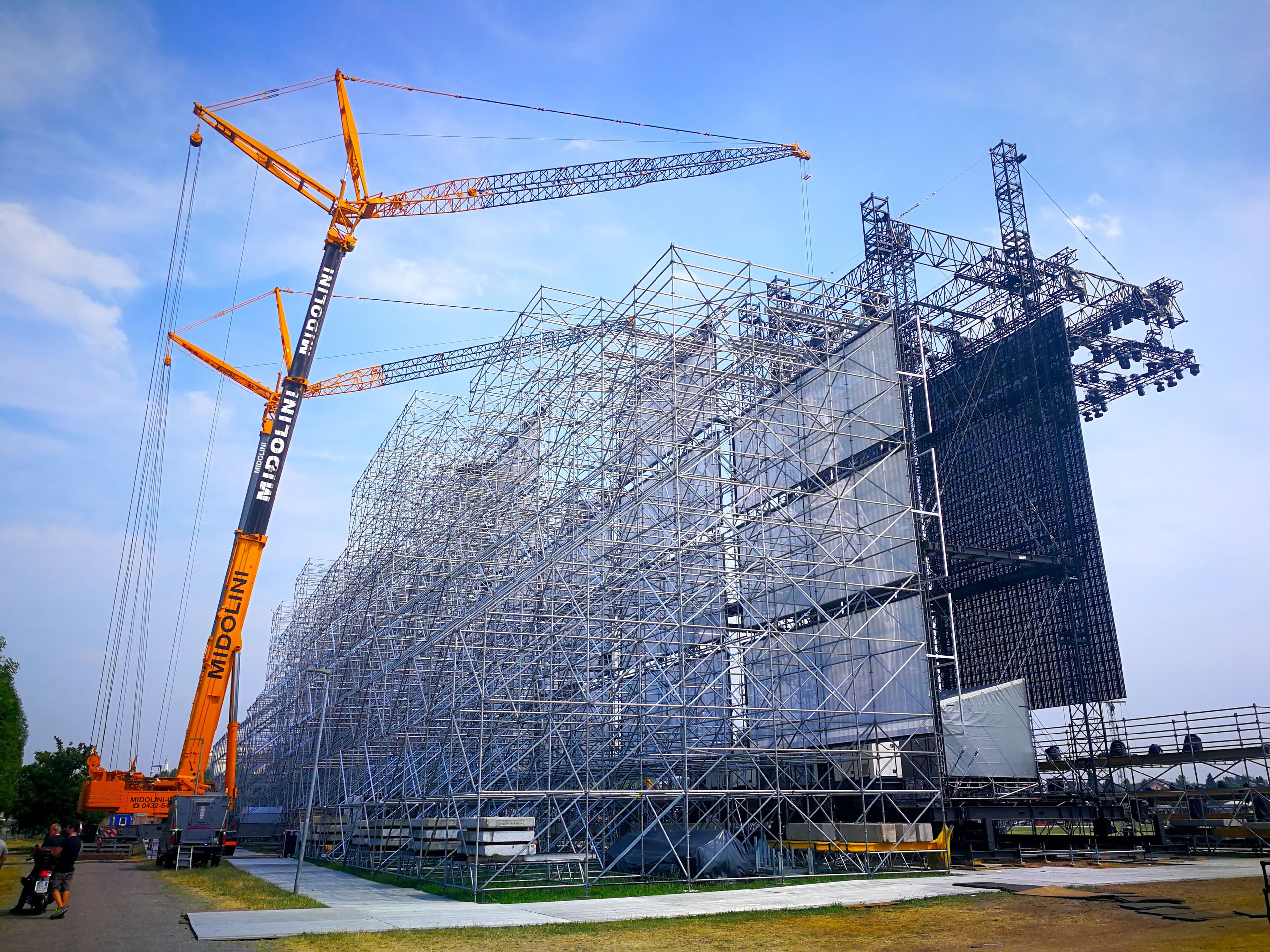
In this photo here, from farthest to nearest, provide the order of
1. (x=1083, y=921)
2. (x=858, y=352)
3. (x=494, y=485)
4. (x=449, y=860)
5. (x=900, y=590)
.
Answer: (x=494, y=485) < (x=858, y=352) < (x=900, y=590) < (x=449, y=860) < (x=1083, y=921)

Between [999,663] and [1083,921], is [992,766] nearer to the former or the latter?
[999,663]

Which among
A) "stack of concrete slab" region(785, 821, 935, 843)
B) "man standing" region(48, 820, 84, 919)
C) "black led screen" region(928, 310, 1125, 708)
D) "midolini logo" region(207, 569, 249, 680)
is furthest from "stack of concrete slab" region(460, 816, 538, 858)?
"black led screen" region(928, 310, 1125, 708)

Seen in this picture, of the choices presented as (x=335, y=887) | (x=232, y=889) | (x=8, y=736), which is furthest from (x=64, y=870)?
(x=8, y=736)

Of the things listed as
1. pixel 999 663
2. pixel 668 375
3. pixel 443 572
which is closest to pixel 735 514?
pixel 668 375

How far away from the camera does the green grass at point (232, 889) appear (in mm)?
18766

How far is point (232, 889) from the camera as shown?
2216 centimetres

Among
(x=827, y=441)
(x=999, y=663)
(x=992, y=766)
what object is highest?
(x=827, y=441)

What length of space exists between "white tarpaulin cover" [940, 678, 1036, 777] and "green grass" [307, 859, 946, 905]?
16.8 feet

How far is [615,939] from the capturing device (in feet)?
44.6

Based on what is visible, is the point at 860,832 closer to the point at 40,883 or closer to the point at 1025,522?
the point at 1025,522

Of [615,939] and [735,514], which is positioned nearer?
[615,939]

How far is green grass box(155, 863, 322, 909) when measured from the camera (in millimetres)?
18766

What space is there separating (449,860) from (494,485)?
14347 mm

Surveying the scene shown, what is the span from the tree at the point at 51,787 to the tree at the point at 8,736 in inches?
99.5
